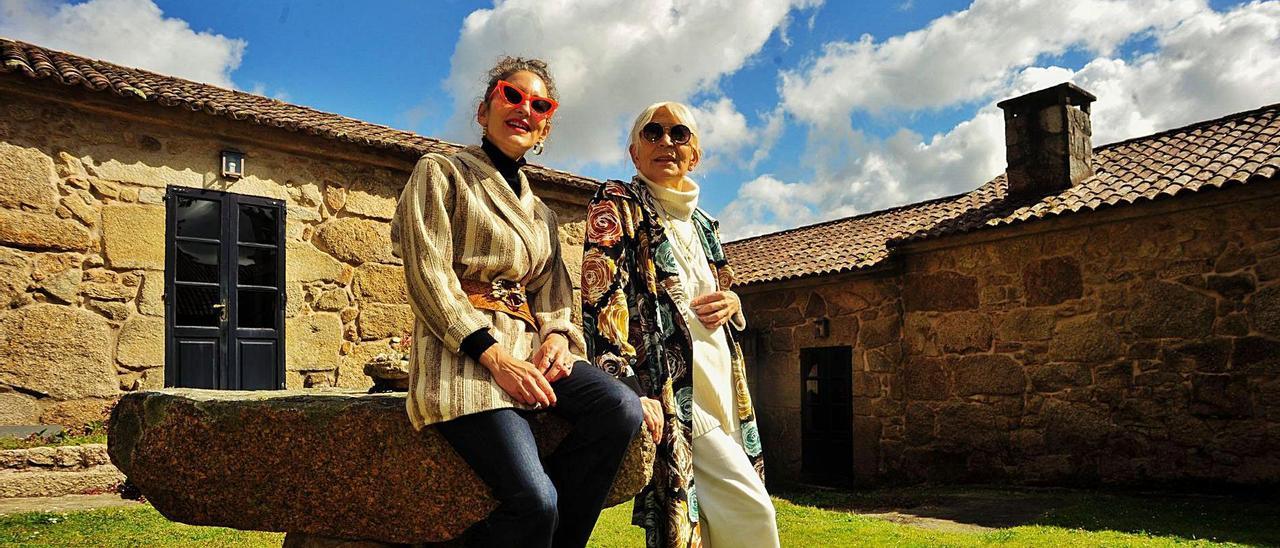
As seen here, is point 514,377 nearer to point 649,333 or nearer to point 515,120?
point 649,333

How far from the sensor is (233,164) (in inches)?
309

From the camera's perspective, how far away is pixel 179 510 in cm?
239

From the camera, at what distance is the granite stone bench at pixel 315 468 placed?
219cm

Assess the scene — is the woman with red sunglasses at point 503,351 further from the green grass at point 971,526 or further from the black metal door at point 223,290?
the black metal door at point 223,290

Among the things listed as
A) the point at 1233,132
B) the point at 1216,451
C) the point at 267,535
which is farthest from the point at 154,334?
the point at 1233,132

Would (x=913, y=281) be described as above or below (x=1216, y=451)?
above

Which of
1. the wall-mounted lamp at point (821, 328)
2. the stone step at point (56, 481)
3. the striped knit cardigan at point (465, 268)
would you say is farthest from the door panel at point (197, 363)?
the wall-mounted lamp at point (821, 328)

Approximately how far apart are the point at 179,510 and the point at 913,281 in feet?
28.4

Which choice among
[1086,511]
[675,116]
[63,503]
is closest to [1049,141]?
[1086,511]

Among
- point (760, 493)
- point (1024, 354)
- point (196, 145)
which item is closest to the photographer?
point (760, 493)

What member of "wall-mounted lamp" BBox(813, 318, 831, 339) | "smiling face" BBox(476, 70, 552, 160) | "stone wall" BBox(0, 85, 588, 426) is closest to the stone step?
"stone wall" BBox(0, 85, 588, 426)

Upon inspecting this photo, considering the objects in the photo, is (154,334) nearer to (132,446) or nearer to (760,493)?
(132,446)

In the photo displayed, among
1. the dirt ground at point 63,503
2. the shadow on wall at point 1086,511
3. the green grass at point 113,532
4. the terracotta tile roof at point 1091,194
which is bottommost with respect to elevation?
the shadow on wall at point 1086,511

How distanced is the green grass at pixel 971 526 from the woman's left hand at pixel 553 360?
2.61 m
